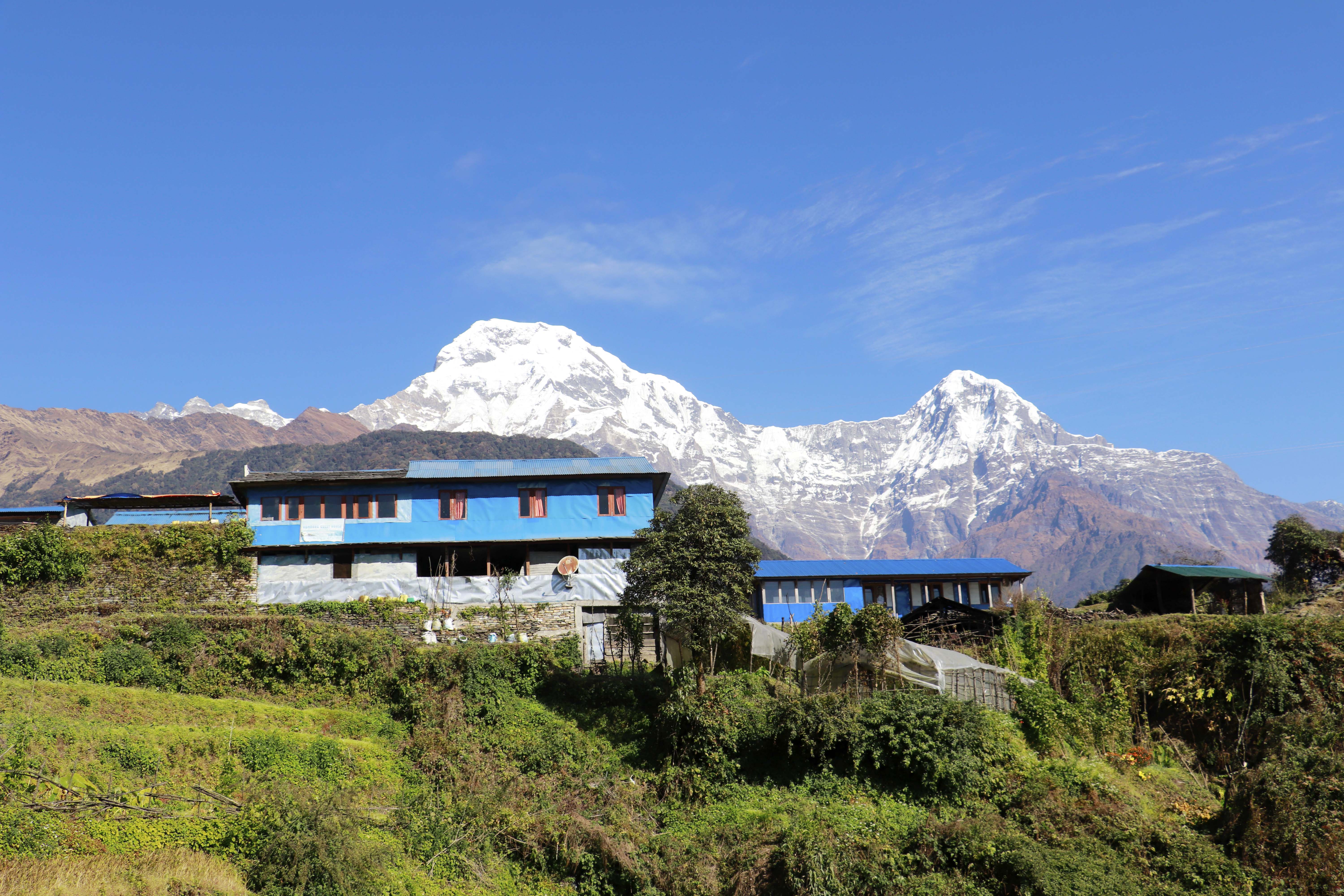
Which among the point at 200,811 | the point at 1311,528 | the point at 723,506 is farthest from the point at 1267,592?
the point at 200,811

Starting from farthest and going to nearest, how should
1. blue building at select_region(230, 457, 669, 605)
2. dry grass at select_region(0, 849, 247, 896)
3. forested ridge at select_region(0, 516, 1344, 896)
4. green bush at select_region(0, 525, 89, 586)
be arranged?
1. blue building at select_region(230, 457, 669, 605)
2. green bush at select_region(0, 525, 89, 586)
3. forested ridge at select_region(0, 516, 1344, 896)
4. dry grass at select_region(0, 849, 247, 896)

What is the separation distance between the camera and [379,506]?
→ 40.3 m

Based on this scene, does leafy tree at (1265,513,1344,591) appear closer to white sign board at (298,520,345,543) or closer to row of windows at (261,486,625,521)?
row of windows at (261,486,625,521)

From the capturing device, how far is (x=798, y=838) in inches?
787

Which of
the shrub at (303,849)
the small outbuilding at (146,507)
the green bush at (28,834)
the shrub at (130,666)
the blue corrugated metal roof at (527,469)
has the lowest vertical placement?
the shrub at (303,849)

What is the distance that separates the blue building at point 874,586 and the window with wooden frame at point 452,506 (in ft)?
72.7

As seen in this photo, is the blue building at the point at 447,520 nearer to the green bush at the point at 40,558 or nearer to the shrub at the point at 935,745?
the green bush at the point at 40,558

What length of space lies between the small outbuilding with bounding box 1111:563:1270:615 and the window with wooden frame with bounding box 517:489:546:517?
1051 inches

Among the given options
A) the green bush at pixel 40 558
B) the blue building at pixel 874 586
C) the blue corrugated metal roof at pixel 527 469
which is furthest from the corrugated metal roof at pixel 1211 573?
the green bush at pixel 40 558

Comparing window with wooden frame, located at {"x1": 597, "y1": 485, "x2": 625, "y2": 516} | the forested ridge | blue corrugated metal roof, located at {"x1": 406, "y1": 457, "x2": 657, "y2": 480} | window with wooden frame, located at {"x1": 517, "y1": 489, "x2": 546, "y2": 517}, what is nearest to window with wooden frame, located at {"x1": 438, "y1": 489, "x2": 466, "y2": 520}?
blue corrugated metal roof, located at {"x1": 406, "y1": 457, "x2": 657, "y2": 480}

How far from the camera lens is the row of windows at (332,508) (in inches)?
1564

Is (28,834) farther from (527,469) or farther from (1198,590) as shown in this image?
(1198,590)

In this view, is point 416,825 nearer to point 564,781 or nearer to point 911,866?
point 564,781

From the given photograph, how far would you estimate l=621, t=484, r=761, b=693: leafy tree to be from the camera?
82.9 feet
